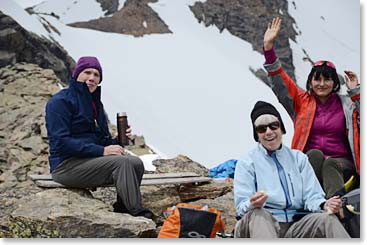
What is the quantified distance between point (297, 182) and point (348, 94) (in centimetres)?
60

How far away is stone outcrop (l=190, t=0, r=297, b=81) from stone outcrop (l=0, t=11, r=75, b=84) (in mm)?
946

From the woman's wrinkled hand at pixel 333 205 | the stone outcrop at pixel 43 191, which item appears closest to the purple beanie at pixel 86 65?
the stone outcrop at pixel 43 191

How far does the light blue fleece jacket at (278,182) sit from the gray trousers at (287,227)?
0.04m

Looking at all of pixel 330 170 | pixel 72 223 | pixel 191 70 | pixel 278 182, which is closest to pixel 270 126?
pixel 278 182

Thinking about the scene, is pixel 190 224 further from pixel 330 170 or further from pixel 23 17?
pixel 23 17

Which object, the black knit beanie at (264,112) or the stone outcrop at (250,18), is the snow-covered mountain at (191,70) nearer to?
the stone outcrop at (250,18)

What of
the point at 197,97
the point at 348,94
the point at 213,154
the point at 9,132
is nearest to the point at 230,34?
the point at 197,97

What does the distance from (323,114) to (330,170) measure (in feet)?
1.13

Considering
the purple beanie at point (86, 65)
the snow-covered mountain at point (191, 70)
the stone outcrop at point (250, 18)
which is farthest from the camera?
the stone outcrop at point (250, 18)

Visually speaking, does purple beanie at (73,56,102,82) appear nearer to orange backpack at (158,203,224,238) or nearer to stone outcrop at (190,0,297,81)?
orange backpack at (158,203,224,238)

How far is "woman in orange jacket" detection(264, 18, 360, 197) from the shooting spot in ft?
8.35

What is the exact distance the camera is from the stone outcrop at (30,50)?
11.7 feet

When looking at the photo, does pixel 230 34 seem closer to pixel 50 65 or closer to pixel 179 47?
pixel 179 47

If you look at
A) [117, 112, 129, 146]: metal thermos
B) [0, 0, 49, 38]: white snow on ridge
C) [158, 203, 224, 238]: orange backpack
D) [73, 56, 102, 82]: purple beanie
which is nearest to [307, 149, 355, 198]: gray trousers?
[158, 203, 224, 238]: orange backpack
